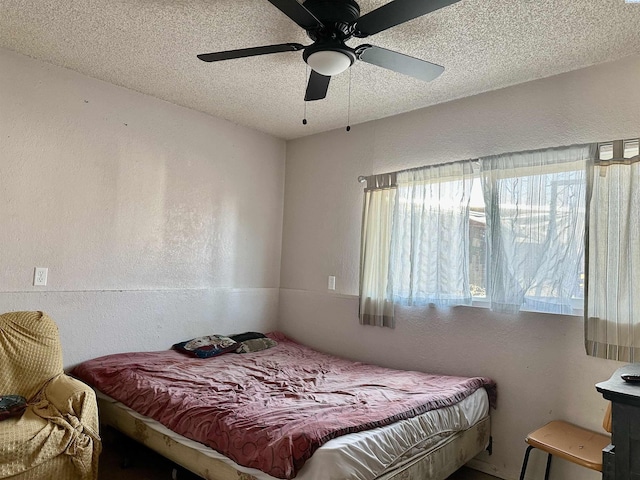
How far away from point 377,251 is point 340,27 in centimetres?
185

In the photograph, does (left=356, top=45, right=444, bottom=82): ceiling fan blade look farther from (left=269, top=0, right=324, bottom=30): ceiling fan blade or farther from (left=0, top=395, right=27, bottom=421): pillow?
(left=0, top=395, right=27, bottom=421): pillow

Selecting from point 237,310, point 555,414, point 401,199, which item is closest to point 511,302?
point 555,414

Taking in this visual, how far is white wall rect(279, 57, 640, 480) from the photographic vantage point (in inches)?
98.0

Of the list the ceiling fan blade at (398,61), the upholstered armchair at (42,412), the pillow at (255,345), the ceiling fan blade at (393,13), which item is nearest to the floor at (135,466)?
the upholstered armchair at (42,412)

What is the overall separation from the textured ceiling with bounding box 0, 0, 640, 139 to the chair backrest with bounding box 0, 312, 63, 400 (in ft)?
5.39

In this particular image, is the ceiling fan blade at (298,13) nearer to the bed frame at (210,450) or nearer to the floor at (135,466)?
the bed frame at (210,450)

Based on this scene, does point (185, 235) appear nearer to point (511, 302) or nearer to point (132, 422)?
point (132, 422)

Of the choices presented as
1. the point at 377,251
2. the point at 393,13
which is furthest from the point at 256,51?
the point at 377,251

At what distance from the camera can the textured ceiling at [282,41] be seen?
6.82ft

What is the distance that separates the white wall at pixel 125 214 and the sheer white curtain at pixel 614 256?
2695 mm

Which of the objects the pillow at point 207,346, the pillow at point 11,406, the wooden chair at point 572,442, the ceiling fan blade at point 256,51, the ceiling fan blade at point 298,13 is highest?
the ceiling fan blade at point 298,13

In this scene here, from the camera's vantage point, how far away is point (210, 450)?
6.43 ft

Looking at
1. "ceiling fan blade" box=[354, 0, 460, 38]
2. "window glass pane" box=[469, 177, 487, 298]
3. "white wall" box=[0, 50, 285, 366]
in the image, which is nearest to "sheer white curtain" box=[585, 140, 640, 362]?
"window glass pane" box=[469, 177, 487, 298]

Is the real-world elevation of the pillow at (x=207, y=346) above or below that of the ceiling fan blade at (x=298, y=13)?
below
